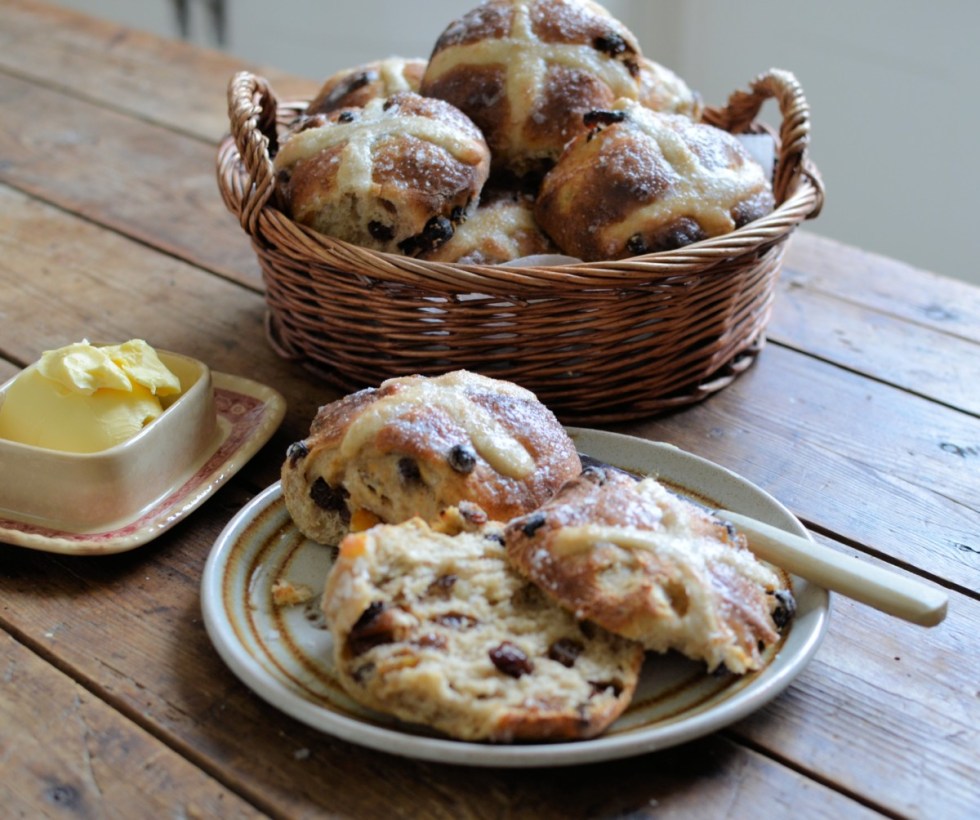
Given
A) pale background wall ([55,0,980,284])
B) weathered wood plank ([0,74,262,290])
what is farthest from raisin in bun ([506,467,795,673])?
pale background wall ([55,0,980,284])

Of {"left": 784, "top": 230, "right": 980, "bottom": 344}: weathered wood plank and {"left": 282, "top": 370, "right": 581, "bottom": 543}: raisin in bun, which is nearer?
{"left": 282, "top": 370, "right": 581, "bottom": 543}: raisin in bun

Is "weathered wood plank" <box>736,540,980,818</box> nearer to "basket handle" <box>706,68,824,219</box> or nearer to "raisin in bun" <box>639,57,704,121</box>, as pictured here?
"basket handle" <box>706,68,824,219</box>

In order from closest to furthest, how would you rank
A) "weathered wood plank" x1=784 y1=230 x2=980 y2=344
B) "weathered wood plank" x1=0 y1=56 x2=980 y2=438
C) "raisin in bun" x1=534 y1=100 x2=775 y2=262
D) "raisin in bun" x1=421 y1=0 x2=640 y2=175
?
1. "raisin in bun" x1=534 y1=100 x2=775 y2=262
2. "raisin in bun" x1=421 y1=0 x2=640 y2=175
3. "weathered wood plank" x1=0 y1=56 x2=980 y2=438
4. "weathered wood plank" x1=784 y1=230 x2=980 y2=344

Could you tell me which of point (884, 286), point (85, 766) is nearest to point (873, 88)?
point (884, 286)

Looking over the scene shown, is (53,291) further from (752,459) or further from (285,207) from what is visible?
(752,459)

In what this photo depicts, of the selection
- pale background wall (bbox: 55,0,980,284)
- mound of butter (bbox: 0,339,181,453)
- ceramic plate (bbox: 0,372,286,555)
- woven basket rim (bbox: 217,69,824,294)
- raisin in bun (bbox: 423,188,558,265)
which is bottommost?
pale background wall (bbox: 55,0,980,284)

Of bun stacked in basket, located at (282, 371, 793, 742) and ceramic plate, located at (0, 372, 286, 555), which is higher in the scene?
bun stacked in basket, located at (282, 371, 793, 742)
